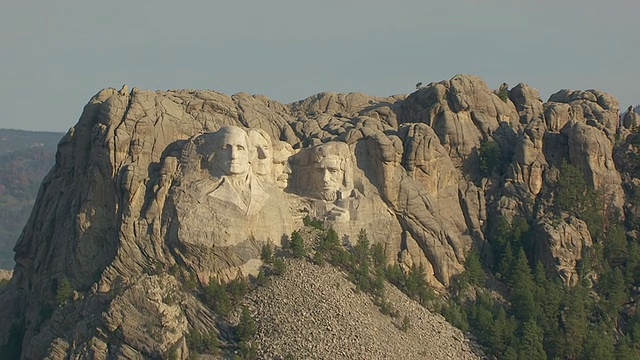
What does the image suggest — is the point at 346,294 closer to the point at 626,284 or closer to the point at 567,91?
the point at 626,284

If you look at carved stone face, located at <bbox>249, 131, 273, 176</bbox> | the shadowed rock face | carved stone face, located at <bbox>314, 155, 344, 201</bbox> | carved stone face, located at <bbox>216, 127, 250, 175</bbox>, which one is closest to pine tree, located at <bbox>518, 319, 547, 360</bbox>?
the shadowed rock face

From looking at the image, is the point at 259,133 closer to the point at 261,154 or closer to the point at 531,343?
the point at 261,154

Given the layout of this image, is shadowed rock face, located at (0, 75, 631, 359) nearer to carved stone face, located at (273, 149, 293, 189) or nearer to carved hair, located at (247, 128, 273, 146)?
carved stone face, located at (273, 149, 293, 189)

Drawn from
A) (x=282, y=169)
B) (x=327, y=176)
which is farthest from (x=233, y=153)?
(x=327, y=176)

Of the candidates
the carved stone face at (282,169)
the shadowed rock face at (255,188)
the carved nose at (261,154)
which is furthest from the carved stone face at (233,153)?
the carved stone face at (282,169)

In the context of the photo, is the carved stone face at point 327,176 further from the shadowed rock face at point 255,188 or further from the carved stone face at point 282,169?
the carved stone face at point 282,169

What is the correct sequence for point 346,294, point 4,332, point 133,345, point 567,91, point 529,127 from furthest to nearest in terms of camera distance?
point 567,91 < point 529,127 < point 4,332 < point 346,294 < point 133,345

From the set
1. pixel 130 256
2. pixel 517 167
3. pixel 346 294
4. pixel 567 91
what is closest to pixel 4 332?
pixel 130 256
